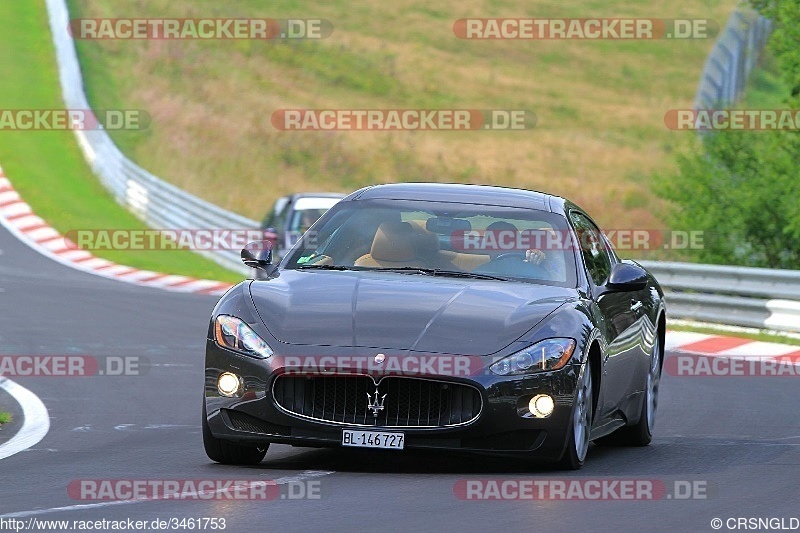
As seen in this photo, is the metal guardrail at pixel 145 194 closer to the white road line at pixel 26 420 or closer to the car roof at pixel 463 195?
the white road line at pixel 26 420

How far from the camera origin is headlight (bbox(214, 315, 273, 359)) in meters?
8.45

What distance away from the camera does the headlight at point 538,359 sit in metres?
8.38

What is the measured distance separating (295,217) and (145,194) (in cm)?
951

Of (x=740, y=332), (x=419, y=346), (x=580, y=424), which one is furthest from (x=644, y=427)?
(x=740, y=332)

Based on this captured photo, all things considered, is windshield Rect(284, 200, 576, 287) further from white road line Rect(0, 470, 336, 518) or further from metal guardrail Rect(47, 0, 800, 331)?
metal guardrail Rect(47, 0, 800, 331)

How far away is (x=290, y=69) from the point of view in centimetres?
5753

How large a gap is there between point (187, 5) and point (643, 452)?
55.2 meters

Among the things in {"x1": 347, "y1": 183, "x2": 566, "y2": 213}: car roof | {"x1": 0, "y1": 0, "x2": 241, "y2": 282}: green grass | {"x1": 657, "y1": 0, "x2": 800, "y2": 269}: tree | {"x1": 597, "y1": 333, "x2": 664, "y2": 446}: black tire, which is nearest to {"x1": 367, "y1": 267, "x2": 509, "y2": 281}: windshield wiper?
{"x1": 347, "y1": 183, "x2": 566, "y2": 213}: car roof

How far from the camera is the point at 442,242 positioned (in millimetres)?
9633

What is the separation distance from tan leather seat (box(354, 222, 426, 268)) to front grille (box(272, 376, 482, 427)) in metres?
1.31

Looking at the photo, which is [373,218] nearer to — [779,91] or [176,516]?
[176,516]

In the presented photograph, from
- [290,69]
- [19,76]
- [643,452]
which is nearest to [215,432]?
[643,452]

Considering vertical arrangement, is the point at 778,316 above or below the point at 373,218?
below

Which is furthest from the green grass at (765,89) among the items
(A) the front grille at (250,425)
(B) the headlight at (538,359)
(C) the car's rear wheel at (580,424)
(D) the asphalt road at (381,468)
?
(A) the front grille at (250,425)
